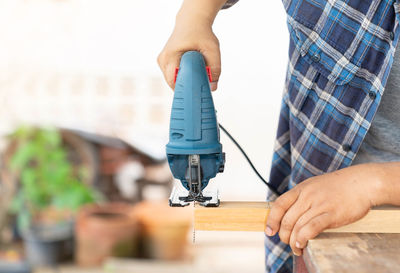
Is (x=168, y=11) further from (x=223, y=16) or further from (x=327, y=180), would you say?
(x=327, y=180)

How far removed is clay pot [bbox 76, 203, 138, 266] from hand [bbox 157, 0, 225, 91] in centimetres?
197

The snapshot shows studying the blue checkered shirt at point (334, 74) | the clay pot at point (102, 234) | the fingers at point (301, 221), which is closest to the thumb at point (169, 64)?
the blue checkered shirt at point (334, 74)

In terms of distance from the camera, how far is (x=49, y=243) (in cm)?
278


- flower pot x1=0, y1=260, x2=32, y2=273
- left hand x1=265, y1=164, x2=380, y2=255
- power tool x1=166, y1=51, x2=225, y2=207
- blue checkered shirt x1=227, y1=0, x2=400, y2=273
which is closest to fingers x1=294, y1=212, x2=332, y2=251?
left hand x1=265, y1=164, x2=380, y2=255

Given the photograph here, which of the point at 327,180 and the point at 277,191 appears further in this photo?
the point at 277,191

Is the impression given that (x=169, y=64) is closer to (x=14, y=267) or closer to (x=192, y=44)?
(x=192, y=44)

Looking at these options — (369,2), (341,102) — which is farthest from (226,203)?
(369,2)

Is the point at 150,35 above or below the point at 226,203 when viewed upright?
below

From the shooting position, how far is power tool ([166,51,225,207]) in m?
0.82

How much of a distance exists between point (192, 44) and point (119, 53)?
88.0 inches

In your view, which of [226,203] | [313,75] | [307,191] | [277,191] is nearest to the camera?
[307,191]

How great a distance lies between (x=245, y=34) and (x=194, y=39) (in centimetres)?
196

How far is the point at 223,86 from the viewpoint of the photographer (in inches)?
116

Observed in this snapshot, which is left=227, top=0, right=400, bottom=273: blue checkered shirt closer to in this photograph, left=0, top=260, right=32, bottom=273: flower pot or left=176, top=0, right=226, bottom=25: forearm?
left=176, top=0, right=226, bottom=25: forearm
